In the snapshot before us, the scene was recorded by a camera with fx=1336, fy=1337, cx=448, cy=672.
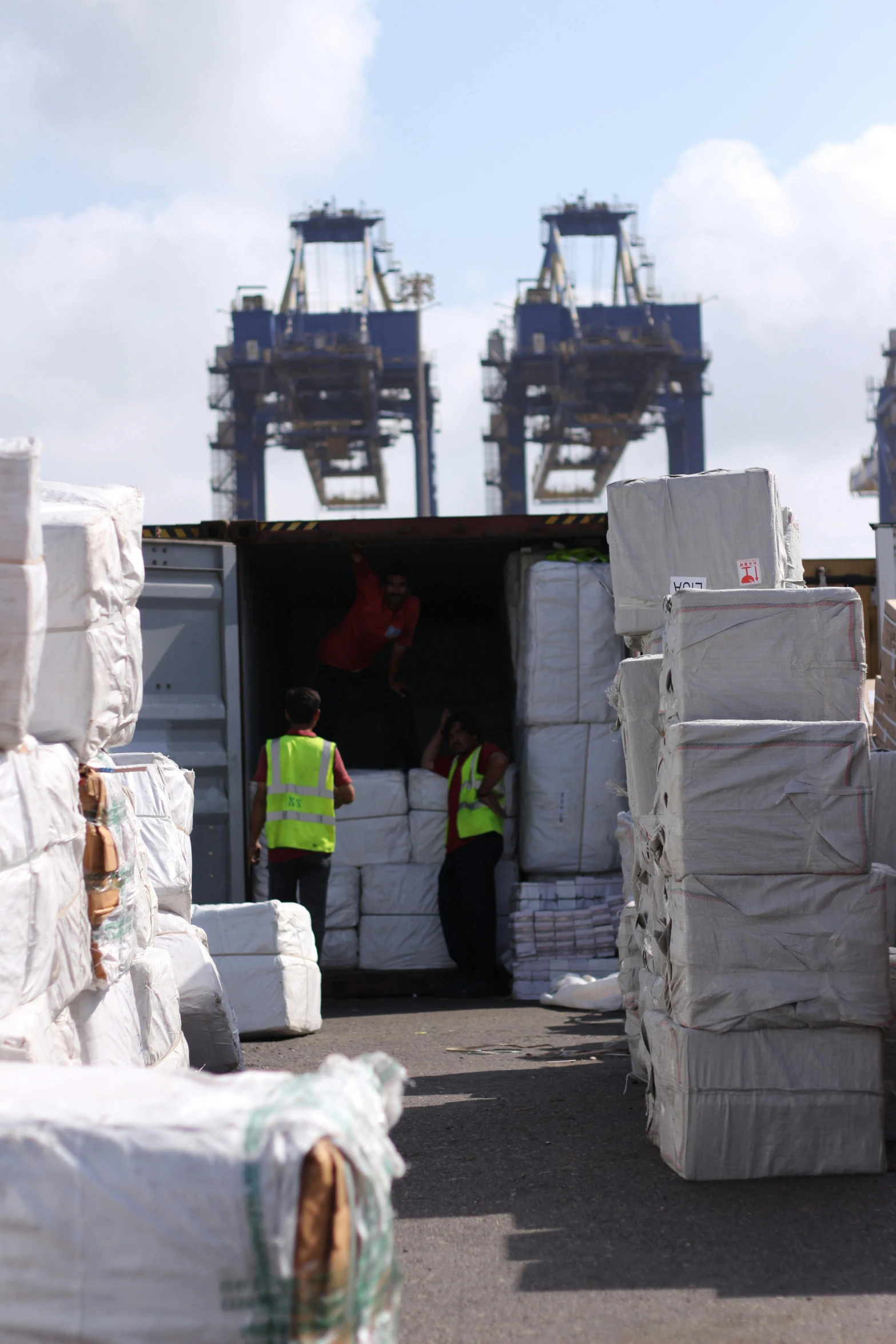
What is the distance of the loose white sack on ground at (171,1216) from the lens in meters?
1.67

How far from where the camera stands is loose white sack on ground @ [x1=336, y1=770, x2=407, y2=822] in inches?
326

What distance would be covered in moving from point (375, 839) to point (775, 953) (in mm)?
4982

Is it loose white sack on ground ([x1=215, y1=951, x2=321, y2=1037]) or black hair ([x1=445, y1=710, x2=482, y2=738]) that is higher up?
black hair ([x1=445, y1=710, x2=482, y2=738])

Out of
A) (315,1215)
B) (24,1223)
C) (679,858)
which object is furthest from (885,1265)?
(24,1223)

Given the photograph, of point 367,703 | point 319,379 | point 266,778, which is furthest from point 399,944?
point 319,379

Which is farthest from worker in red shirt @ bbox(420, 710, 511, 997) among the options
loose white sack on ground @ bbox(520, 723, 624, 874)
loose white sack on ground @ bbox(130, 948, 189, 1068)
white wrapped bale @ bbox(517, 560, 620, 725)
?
loose white sack on ground @ bbox(130, 948, 189, 1068)

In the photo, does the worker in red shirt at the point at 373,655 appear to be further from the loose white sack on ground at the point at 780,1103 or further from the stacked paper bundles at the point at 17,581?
the stacked paper bundles at the point at 17,581

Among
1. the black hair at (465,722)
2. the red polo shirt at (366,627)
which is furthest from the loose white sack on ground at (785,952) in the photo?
the red polo shirt at (366,627)

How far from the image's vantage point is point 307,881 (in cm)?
737

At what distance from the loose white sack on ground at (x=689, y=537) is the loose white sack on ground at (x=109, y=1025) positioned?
266 cm

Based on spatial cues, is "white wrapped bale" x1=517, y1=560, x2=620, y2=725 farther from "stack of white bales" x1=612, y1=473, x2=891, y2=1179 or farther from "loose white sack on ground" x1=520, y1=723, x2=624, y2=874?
"stack of white bales" x1=612, y1=473, x2=891, y2=1179

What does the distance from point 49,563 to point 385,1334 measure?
1.96 m

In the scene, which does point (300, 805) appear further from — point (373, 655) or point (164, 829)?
point (373, 655)

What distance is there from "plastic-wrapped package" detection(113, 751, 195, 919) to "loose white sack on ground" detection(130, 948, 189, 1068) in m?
1.05
